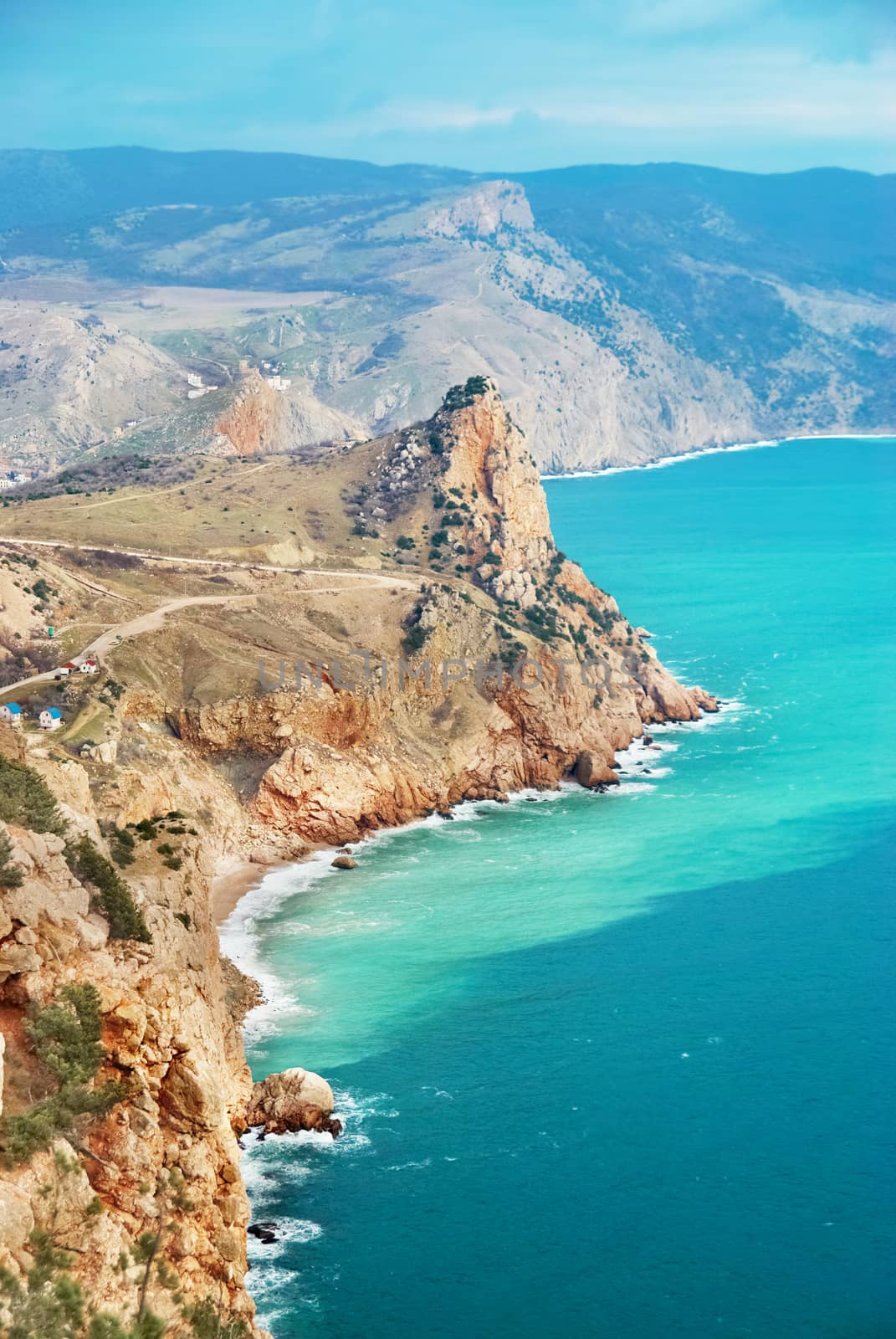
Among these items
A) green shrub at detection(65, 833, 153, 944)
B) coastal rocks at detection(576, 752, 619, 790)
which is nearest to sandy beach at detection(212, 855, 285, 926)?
coastal rocks at detection(576, 752, 619, 790)

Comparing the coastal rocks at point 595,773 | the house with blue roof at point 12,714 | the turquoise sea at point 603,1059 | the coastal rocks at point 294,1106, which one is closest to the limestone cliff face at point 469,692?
the coastal rocks at point 595,773

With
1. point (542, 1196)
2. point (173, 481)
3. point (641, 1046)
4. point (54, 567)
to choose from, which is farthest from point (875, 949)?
point (173, 481)

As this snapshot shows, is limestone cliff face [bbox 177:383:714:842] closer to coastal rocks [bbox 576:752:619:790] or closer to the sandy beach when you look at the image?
coastal rocks [bbox 576:752:619:790]

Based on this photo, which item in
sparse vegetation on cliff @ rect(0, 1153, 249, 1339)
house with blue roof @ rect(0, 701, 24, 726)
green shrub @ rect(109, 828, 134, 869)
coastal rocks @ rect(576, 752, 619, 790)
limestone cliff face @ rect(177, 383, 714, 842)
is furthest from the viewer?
coastal rocks @ rect(576, 752, 619, 790)

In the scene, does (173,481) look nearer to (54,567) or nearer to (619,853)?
(54,567)

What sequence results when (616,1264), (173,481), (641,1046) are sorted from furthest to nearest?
(173,481) < (641,1046) < (616,1264)

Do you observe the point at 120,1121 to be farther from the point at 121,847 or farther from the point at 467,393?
the point at 467,393

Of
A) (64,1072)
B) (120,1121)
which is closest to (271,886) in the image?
(120,1121)
